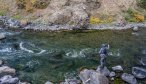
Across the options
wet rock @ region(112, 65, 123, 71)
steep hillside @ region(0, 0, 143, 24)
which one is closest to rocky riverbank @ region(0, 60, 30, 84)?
wet rock @ region(112, 65, 123, 71)

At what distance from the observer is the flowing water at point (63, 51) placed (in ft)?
85.7

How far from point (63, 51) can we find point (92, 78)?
7.68m

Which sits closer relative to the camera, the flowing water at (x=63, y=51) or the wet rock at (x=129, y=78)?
the wet rock at (x=129, y=78)

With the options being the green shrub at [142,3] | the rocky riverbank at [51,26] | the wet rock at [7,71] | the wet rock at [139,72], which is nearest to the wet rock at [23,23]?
the rocky riverbank at [51,26]

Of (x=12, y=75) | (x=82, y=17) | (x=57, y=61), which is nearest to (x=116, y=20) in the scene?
(x=82, y=17)

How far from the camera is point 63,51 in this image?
30.3 metres

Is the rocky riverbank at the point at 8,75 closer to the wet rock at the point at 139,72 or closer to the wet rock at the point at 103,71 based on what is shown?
the wet rock at the point at 103,71

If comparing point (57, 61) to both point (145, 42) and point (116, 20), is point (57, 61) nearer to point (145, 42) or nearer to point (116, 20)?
point (145, 42)

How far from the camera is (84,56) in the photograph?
95.4ft

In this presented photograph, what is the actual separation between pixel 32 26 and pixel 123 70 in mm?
15932

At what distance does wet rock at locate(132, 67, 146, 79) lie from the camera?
24922 millimetres

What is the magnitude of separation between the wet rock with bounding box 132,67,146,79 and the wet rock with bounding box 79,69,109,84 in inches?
122

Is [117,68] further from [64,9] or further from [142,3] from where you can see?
[142,3]

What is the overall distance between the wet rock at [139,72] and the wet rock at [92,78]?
3.11 m
